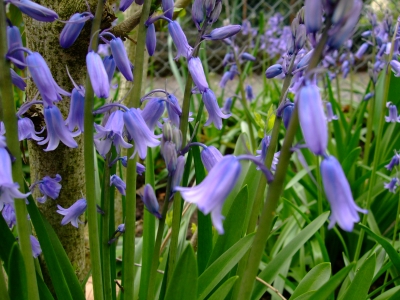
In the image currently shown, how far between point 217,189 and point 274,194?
0.13 m

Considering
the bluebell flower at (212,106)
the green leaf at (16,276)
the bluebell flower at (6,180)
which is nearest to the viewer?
the bluebell flower at (6,180)

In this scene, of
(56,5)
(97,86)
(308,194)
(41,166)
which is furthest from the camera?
(308,194)

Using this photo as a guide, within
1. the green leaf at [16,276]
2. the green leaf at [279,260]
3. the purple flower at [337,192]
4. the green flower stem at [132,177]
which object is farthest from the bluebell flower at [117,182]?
the purple flower at [337,192]

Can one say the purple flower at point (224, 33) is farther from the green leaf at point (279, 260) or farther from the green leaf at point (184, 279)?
the green leaf at point (279, 260)

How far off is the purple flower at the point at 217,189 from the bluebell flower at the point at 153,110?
0.42 meters

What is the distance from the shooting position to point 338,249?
288 cm

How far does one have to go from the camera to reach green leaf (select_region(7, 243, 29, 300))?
1.03 meters

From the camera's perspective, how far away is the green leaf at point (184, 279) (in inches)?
41.8

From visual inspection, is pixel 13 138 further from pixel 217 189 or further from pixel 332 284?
pixel 332 284

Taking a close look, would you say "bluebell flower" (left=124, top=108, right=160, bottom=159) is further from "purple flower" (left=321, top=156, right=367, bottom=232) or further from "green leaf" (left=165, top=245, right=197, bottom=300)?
"purple flower" (left=321, top=156, right=367, bottom=232)

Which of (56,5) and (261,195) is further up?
(56,5)

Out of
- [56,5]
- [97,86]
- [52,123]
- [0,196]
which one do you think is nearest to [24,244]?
[0,196]

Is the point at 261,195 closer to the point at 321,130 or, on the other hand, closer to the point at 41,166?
the point at 321,130

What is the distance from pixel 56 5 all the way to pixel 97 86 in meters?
0.74
